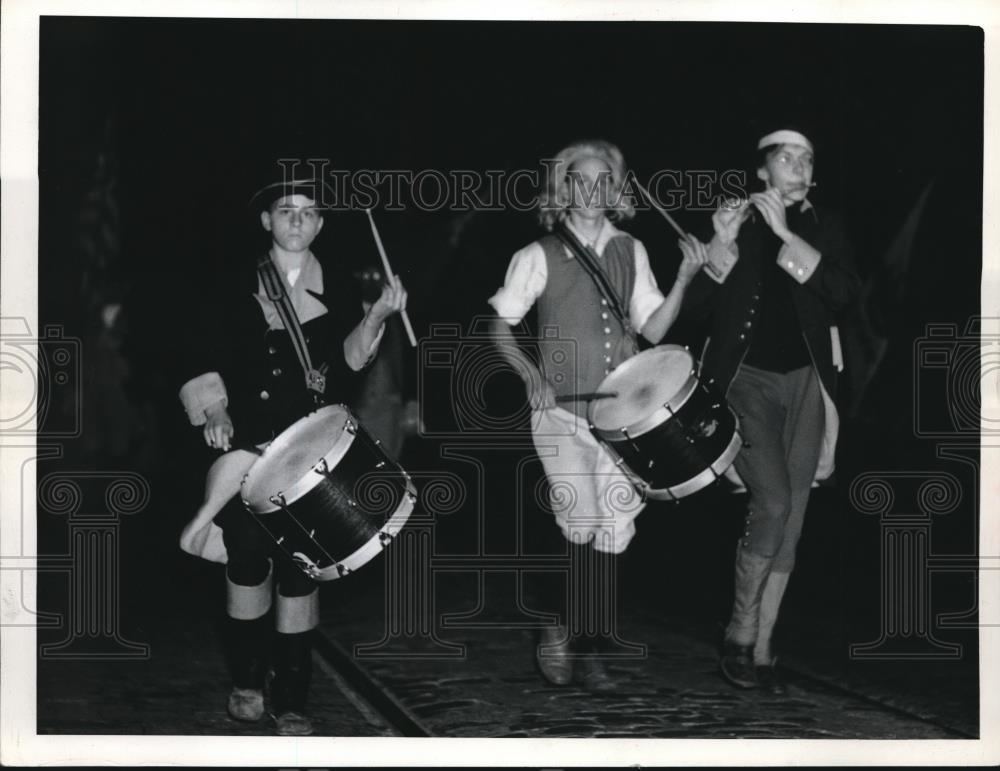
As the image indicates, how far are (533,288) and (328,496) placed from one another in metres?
1.13

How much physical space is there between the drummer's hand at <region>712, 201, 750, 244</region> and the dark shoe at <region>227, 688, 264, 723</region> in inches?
94.2

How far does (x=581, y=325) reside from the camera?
505cm

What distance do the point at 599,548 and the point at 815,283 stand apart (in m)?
1.26

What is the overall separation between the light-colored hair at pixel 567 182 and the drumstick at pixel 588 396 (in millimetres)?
630

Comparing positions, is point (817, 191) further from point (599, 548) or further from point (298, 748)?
point (298, 748)

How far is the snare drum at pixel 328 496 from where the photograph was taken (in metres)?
4.56

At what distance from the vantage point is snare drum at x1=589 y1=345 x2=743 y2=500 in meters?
4.70

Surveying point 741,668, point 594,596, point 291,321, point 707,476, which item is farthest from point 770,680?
point 291,321

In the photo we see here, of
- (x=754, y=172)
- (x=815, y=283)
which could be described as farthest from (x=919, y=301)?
(x=754, y=172)

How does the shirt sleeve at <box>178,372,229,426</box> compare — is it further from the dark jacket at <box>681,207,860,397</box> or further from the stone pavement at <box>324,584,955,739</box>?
the dark jacket at <box>681,207,860,397</box>

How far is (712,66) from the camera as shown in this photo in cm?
508

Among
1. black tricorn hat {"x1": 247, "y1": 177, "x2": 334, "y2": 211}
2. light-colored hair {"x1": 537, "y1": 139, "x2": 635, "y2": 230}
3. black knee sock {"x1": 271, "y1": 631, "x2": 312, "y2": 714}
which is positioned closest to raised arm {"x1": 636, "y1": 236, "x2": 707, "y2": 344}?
light-colored hair {"x1": 537, "y1": 139, "x2": 635, "y2": 230}

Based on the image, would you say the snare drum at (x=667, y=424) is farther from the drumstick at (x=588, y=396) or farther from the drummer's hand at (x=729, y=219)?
the drummer's hand at (x=729, y=219)

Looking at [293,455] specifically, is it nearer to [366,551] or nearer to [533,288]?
[366,551]
